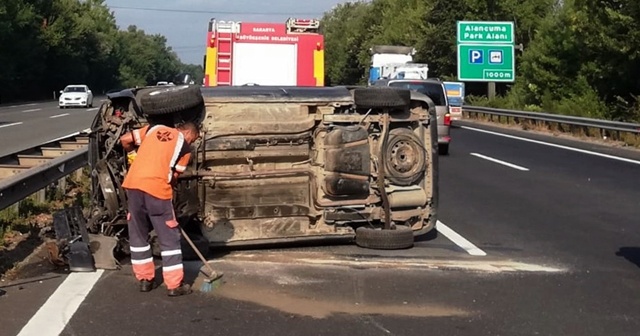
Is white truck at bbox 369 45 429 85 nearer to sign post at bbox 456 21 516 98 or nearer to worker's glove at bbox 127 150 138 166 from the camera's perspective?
sign post at bbox 456 21 516 98

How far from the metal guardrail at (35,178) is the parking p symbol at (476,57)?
27472 mm

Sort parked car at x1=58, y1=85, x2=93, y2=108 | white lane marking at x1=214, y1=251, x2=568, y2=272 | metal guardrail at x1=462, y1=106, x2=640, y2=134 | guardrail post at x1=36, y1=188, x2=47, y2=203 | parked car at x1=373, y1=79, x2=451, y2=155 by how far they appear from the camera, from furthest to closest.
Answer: parked car at x1=58, y1=85, x2=93, y2=108 < metal guardrail at x1=462, y1=106, x2=640, y2=134 < parked car at x1=373, y1=79, x2=451, y2=155 < guardrail post at x1=36, y1=188, x2=47, y2=203 < white lane marking at x1=214, y1=251, x2=568, y2=272

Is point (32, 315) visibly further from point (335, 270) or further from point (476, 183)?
point (476, 183)

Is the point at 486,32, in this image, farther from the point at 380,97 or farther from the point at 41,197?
the point at 380,97

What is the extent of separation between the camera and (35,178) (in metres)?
9.51

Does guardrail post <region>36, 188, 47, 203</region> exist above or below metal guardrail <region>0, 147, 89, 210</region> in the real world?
below

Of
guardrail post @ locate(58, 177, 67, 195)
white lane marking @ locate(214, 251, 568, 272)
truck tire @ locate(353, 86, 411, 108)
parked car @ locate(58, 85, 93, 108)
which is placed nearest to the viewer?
white lane marking @ locate(214, 251, 568, 272)

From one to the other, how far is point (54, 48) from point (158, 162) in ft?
272

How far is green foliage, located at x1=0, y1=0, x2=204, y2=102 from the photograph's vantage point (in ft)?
234

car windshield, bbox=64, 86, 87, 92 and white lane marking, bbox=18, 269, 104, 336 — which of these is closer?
white lane marking, bbox=18, 269, 104, 336

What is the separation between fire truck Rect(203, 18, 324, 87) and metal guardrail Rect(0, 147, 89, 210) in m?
7.27

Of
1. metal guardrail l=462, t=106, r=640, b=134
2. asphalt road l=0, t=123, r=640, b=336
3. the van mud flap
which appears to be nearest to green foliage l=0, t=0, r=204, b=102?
metal guardrail l=462, t=106, r=640, b=134

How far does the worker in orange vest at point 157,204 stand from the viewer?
7.04m

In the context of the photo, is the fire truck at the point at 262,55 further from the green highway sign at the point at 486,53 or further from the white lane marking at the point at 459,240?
the green highway sign at the point at 486,53
